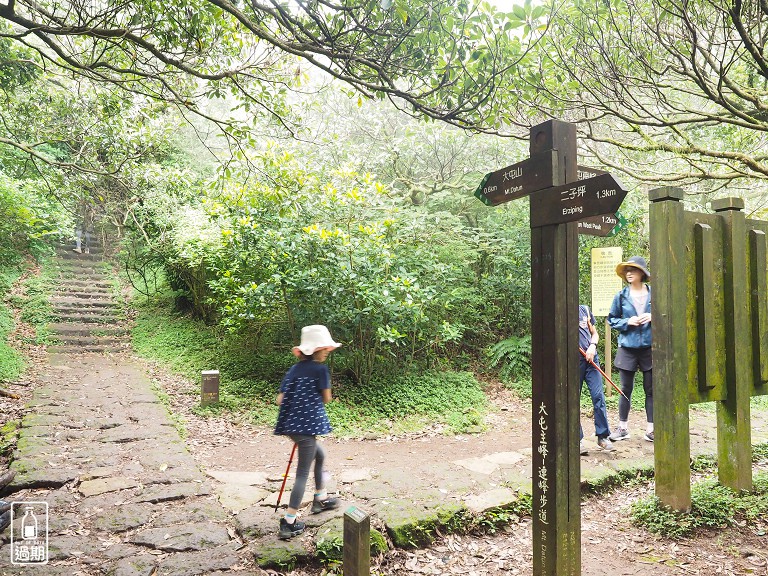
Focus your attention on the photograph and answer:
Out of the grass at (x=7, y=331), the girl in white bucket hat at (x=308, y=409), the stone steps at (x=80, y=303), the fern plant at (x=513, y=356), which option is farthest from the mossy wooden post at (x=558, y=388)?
the stone steps at (x=80, y=303)

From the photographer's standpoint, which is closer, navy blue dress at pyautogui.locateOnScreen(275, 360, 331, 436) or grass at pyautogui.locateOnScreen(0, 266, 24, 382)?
navy blue dress at pyautogui.locateOnScreen(275, 360, 331, 436)

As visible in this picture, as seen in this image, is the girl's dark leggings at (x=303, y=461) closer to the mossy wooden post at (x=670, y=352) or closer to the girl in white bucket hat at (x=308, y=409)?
the girl in white bucket hat at (x=308, y=409)

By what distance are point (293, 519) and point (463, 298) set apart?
19.6 ft

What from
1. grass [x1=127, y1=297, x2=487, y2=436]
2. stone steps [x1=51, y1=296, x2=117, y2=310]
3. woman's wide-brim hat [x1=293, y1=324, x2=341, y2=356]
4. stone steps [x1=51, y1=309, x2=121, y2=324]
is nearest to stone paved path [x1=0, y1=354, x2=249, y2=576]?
grass [x1=127, y1=297, x2=487, y2=436]

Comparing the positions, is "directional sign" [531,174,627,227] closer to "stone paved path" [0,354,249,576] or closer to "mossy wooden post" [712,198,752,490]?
"mossy wooden post" [712,198,752,490]

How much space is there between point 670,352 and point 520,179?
6.45ft

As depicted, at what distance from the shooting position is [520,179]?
3168 mm

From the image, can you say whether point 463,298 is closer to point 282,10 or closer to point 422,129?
point 422,129

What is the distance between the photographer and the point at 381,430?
661 cm

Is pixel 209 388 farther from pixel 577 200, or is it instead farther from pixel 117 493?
pixel 577 200

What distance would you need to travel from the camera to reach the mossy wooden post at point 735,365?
4188 millimetres

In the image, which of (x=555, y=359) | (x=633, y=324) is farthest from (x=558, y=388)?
(x=633, y=324)

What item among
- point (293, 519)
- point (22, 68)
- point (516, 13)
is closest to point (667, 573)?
point (293, 519)

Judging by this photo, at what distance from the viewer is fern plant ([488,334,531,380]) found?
8.84 m
